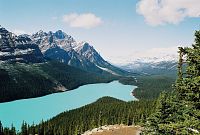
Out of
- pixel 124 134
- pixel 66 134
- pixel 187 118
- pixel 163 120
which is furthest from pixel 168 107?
pixel 66 134

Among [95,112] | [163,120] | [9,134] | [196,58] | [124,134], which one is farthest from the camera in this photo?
[95,112]

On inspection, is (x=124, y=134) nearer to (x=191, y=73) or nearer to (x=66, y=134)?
(x=66, y=134)

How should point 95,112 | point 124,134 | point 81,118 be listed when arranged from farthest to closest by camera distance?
point 95,112 < point 81,118 < point 124,134

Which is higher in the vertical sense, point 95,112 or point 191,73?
point 191,73

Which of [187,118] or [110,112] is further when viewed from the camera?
[110,112]

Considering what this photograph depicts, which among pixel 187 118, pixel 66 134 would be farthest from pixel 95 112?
pixel 187 118

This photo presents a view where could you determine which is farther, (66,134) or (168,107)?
(66,134)

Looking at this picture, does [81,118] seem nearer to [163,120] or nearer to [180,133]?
[163,120]

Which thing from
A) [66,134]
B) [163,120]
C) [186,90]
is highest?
[186,90]

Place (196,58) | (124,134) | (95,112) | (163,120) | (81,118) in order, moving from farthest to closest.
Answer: (95,112) < (81,118) < (124,134) < (163,120) < (196,58)
